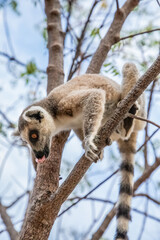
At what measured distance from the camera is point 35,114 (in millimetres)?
4125

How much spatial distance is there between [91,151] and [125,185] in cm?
137

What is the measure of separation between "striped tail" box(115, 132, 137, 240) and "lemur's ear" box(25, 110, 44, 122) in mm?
1415

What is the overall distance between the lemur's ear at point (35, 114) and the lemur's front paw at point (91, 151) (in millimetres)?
956

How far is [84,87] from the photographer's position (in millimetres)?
4387

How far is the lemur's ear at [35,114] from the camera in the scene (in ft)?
13.5

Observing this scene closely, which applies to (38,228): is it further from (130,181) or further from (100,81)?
(100,81)

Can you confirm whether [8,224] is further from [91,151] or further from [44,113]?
[91,151]

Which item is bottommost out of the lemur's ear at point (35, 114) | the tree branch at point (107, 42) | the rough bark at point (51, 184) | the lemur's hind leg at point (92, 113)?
the rough bark at point (51, 184)

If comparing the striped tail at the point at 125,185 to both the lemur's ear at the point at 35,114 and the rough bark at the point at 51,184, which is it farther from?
the lemur's ear at the point at 35,114

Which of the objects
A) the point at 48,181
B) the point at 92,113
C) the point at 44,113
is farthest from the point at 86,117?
the point at 48,181

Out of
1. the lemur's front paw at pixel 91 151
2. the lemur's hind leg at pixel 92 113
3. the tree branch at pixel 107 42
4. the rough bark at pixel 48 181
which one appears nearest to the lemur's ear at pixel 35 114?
the rough bark at pixel 48 181

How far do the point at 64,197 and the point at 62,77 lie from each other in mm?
2643

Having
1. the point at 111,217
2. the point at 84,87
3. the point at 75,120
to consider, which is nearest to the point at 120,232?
the point at 111,217

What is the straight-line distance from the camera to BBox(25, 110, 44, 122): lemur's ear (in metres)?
4.11
